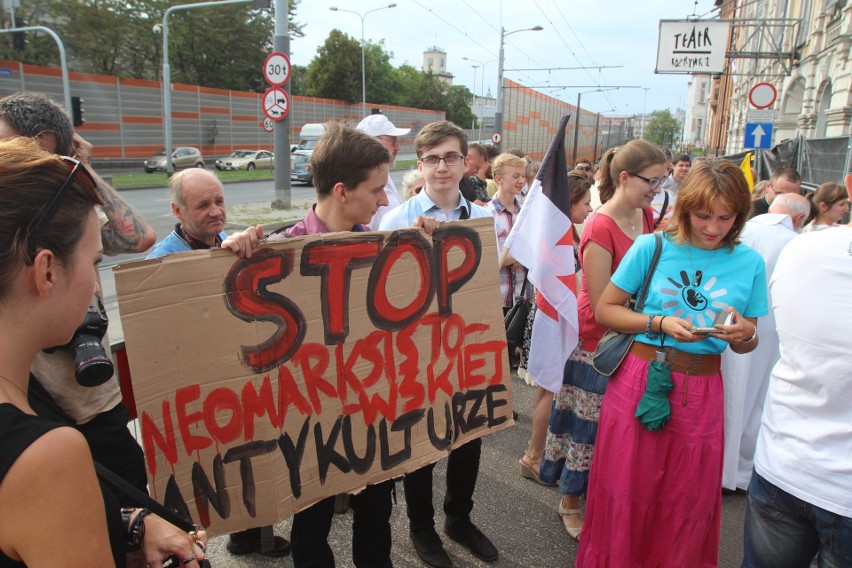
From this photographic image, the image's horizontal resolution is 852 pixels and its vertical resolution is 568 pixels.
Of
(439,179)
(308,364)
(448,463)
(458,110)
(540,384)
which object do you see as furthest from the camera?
(458,110)

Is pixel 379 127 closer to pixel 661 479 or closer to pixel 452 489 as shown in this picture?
pixel 452 489

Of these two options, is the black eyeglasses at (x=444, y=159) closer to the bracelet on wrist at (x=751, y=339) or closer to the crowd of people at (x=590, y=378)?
the crowd of people at (x=590, y=378)

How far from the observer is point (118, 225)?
226 cm

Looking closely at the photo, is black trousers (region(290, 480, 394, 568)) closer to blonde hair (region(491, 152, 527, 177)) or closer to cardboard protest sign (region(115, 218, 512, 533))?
cardboard protest sign (region(115, 218, 512, 533))

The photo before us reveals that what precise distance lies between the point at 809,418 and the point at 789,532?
0.38m

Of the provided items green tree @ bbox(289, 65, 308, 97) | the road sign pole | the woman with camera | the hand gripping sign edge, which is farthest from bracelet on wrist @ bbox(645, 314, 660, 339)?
green tree @ bbox(289, 65, 308, 97)

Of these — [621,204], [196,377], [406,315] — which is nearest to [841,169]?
[621,204]

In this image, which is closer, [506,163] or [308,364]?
[308,364]

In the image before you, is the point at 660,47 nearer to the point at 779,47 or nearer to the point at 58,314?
the point at 779,47

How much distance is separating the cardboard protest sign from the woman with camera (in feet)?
1.79

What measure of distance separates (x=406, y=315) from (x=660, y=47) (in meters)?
21.8

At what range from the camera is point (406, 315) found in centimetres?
212

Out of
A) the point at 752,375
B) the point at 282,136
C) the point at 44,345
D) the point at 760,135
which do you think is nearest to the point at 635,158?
the point at 752,375

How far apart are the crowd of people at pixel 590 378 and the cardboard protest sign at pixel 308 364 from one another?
16 centimetres
